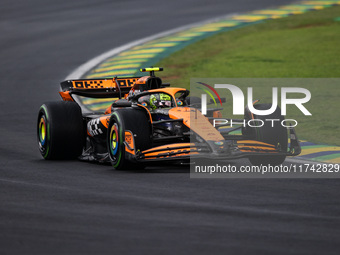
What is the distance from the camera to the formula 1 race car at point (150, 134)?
35.3 feet

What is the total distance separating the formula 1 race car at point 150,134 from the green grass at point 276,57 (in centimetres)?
545

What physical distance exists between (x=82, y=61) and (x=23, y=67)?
5.98 feet

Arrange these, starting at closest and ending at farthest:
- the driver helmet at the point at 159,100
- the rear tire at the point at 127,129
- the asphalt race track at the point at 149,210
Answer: the asphalt race track at the point at 149,210
the rear tire at the point at 127,129
the driver helmet at the point at 159,100

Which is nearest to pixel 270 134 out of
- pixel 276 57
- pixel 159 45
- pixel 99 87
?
pixel 99 87

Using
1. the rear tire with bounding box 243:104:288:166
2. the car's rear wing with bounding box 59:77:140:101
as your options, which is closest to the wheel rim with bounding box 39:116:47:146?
the car's rear wing with bounding box 59:77:140:101

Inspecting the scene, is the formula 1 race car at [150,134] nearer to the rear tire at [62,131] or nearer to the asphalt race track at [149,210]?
the rear tire at [62,131]

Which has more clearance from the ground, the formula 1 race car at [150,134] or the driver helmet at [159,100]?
the driver helmet at [159,100]

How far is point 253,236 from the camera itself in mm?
7227

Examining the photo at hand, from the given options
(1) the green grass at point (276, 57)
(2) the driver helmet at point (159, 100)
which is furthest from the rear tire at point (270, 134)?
(1) the green grass at point (276, 57)

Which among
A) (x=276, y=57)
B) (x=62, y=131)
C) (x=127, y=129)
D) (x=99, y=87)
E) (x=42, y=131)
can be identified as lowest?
(x=276, y=57)

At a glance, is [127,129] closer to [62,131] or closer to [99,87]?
[62,131]

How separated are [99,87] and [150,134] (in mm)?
3018

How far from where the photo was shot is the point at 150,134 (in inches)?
439

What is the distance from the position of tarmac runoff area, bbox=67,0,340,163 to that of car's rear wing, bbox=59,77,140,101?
4512 millimetres
